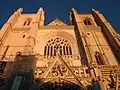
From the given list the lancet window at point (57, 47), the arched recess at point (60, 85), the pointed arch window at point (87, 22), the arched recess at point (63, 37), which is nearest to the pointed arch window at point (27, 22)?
the arched recess at point (63, 37)

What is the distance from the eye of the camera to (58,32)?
21.9m

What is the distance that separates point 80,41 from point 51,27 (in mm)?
4395

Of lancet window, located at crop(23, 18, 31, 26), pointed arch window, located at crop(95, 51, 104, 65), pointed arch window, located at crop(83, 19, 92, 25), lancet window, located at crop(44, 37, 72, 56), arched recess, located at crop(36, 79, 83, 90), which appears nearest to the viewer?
arched recess, located at crop(36, 79, 83, 90)

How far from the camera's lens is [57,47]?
64.7ft

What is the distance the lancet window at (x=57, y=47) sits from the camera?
18.9m

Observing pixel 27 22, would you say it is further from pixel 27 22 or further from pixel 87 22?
pixel 87 22

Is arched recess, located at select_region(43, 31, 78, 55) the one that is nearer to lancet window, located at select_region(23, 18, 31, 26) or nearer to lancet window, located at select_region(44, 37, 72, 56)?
lancet window, located at select_region(44, 37, 72, 56)

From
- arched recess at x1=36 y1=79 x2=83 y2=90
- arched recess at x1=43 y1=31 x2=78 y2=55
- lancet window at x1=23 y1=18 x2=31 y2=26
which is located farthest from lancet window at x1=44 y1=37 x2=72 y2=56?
arched recess at x1=36 y1=79 x2=83 y2=90

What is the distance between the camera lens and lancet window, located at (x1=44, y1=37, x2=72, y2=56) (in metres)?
18.9

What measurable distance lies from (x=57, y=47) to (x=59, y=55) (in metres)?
3.86

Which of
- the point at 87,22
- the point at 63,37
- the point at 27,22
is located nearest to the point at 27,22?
the point at 27,22

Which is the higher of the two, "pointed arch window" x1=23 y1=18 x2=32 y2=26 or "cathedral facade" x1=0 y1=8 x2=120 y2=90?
"pointed arch window" x1=23 y1=18 x2=32 y2=26

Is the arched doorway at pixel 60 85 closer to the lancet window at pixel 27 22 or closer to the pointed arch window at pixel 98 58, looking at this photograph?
the pointed arch window at pixel 98 58

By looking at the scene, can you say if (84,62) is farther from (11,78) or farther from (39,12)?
(39,12)
